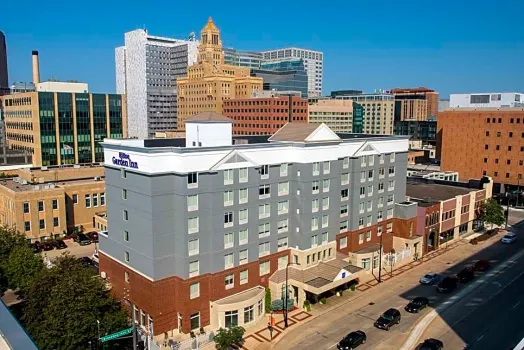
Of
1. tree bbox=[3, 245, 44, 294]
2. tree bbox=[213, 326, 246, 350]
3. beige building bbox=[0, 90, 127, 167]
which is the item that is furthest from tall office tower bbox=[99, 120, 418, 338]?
beige building bbox=[0, 90, 127, 167]

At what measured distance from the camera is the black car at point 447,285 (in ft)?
189

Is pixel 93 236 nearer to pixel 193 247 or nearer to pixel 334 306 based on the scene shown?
pixel 193 247

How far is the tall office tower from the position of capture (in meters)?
45.0

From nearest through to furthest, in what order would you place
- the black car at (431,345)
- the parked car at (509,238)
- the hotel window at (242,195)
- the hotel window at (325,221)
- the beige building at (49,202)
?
the black car at (431,345) < the hotel window at (242,195) < the hotel window at (325,221) < the beige building at (49,202) < the parked car at (509,238)

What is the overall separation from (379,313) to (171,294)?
24.2m

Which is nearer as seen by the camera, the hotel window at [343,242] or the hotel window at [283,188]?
the hotel window at [283,188]

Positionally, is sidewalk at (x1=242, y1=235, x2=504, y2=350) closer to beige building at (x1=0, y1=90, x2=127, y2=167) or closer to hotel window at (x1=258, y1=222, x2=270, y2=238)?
hotel window at (x1=258, y1=222, x2=270, y2=238)

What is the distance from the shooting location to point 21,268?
50.0 m

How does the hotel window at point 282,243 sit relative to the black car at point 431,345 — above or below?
above

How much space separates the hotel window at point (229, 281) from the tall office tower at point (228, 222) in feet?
0.39

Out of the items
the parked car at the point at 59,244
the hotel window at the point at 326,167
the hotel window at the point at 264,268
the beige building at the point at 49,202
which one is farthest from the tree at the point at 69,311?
the beige building at the point at 49,202

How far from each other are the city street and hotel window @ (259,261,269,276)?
7.83 metres

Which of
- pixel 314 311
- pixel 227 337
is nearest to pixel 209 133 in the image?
pixel 227 337

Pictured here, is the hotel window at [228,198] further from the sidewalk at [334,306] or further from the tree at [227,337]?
the sidewalk at [334,306]
